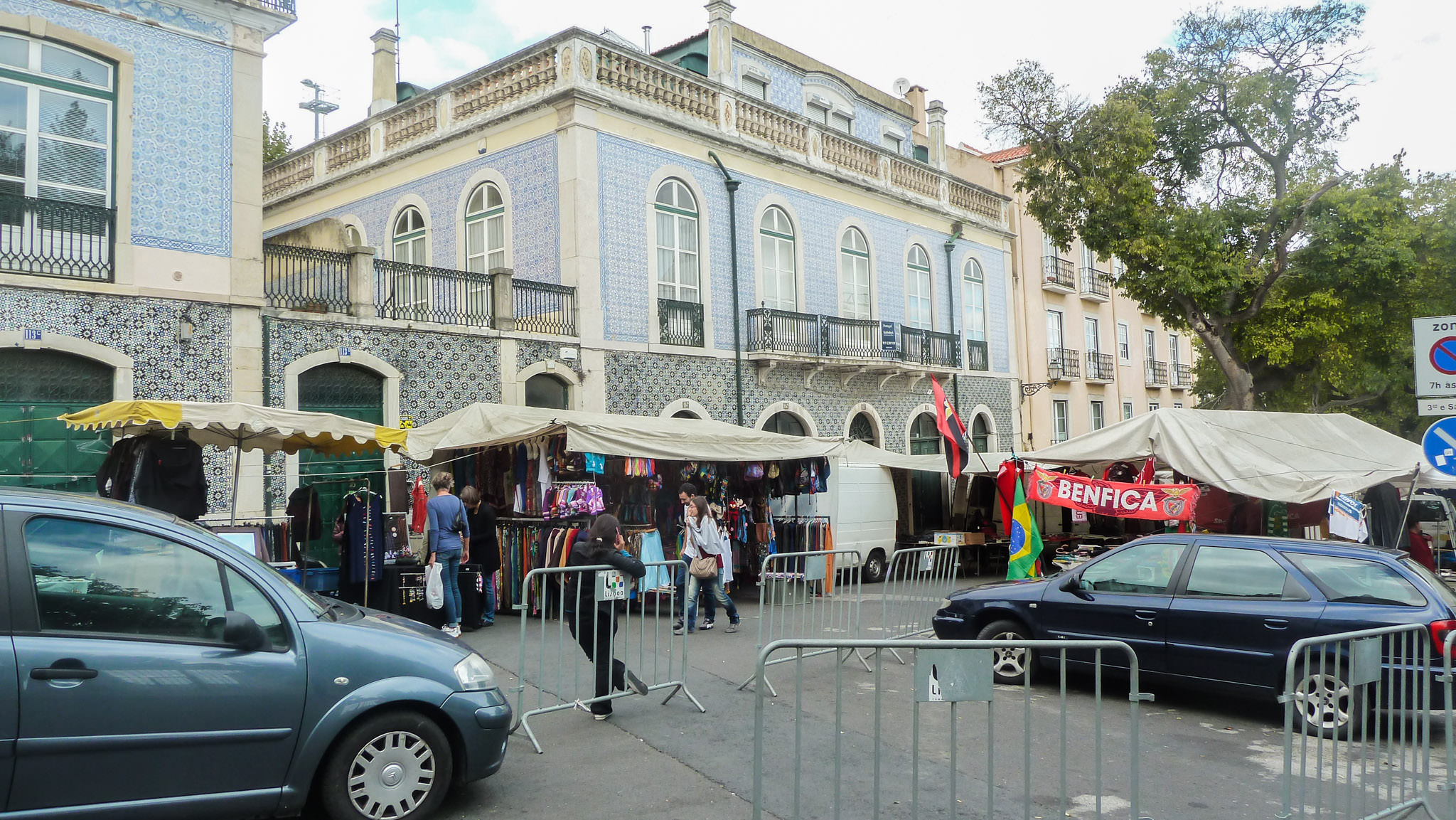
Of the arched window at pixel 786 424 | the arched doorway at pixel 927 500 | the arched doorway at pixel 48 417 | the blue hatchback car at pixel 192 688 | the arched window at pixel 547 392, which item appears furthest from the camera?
the arched doorway at pixel 927 500

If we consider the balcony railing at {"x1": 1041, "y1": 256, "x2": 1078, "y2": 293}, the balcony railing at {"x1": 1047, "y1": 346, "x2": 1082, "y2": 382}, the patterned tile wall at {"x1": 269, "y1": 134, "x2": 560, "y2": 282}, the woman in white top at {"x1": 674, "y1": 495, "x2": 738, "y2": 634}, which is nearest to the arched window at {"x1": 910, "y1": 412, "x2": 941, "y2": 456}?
the balcony railing at {"x1": 1047, "y1": 346, "x2": 1082, "y2": 382}

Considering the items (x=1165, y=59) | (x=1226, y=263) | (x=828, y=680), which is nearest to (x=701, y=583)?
(x=828, y=680)

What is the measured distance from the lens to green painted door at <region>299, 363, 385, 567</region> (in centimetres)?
1414

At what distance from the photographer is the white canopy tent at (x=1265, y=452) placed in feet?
41.1

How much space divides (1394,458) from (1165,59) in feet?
27.8

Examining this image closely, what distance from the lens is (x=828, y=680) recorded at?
8875 millimetres

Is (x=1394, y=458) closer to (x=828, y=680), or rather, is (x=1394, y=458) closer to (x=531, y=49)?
(x=828, y=680)

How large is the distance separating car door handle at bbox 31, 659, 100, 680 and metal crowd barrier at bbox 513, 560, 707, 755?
241cm

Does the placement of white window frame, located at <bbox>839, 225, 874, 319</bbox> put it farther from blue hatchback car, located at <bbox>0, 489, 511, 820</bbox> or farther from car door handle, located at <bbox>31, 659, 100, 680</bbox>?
car door handle, located at <bbox>31, 659, 100, 680</bbox>

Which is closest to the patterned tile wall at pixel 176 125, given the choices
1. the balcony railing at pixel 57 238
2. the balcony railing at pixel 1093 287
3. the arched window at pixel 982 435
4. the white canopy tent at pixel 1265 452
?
the balcony railing at pixel 57 238

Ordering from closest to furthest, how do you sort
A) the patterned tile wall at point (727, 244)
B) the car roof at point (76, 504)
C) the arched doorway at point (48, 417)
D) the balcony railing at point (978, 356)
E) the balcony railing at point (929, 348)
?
the car roof at point (76, 504) → the arched doorway at point (48, 417) → the patterned tile wall at point (727, 244) → the balcony railing at point (929, 348) → the balcony railing at point (978, 356)

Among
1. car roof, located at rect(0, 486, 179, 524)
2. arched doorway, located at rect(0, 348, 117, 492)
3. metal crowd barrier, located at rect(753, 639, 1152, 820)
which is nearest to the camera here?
metal crowd barrier, located at rect(753, 639, 1152, 820)

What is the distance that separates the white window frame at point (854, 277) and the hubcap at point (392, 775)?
18283mm

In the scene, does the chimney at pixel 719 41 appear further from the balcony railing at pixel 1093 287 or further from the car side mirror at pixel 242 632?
the car side mirror at pixel 242 632
